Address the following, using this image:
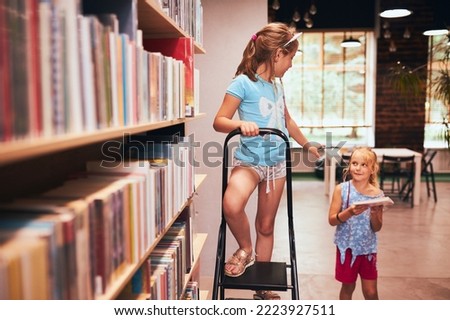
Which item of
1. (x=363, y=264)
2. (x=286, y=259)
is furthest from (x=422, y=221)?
(x=363, y=264)

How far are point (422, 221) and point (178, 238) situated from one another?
13.6 feet

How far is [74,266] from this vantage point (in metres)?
0.83

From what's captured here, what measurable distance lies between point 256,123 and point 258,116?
1.4 inches

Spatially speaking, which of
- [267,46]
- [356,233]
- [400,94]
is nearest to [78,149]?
[267,46]

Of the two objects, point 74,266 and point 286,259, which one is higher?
point 74,266

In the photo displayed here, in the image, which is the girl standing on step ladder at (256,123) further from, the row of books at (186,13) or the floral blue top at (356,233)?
the floral blue top at (356,233)

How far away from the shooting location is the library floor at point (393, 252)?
10.1ft

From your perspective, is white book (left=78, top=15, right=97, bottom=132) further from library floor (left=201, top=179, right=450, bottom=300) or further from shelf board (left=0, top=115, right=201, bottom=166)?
library floor (left=201, top=179, right=450, bottom=300)

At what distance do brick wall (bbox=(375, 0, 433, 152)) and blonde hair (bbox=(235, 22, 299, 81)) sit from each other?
6.59 m

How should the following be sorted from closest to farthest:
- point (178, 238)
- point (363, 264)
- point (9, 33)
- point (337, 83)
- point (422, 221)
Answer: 1. point (9, 33)
2. point (178, 238)
3. point (363, 264)
4. point (422, 221)
5. point (337, 83)

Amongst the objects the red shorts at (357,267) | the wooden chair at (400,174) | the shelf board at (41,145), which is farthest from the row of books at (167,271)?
the wooden chair at (400,174)
